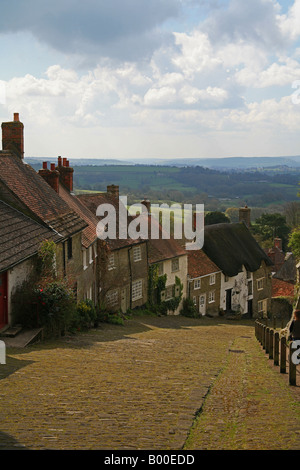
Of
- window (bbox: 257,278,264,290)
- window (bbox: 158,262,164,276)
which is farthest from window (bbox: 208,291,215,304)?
window (bbox: 257,278,264,290)

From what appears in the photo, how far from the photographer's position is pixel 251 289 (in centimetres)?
4844

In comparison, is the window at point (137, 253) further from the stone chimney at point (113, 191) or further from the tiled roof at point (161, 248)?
the stone chimney at point (113, 191)

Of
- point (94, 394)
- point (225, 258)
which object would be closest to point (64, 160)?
point (225, 258)

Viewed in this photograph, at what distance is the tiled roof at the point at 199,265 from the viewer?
4159 cm

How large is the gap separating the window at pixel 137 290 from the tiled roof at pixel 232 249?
36.3 ft

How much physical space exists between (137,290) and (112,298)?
3.73 m

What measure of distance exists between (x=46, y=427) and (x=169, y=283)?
102 ft

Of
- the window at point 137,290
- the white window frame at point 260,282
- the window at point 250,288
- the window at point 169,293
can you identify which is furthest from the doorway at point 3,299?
the white window frame at point 260,282

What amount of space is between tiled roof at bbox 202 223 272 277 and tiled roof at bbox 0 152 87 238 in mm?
22323

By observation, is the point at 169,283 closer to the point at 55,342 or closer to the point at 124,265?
the point at 124,265

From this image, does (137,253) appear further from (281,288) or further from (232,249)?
(281,288)

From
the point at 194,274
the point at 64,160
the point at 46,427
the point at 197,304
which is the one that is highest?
the point at 64,160

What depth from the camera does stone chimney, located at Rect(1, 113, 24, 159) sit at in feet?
78.7

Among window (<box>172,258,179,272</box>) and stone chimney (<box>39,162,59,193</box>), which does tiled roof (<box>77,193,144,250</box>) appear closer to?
window (<box>172,258,179,272</box>)
